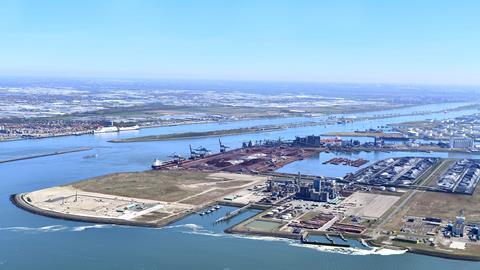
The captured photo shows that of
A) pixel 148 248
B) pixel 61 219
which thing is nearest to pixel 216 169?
pixel 61 219

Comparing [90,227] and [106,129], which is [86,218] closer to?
[90,227]

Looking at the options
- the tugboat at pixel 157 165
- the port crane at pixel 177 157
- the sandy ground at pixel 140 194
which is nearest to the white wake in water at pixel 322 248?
the sandy ground at pixel 140 194

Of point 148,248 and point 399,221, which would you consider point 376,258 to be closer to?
point 399,221

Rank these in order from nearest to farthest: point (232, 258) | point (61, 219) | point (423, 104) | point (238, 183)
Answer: point (232, 258)
point (61, 219)
point (238, 183)
point (423, 104)

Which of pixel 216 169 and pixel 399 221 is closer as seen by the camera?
pixel 399 221

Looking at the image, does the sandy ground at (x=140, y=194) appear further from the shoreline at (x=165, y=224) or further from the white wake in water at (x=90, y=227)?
the white wake in water at (x=90, y=227)

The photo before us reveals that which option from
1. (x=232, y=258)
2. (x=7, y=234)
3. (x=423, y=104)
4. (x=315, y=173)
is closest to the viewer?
(x=232, y=258)

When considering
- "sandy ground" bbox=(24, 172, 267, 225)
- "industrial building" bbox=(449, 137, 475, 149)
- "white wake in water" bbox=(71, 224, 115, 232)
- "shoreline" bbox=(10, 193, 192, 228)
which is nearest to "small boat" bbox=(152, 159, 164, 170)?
"sandy ground" bbox=(24, 172, 267, 225)
